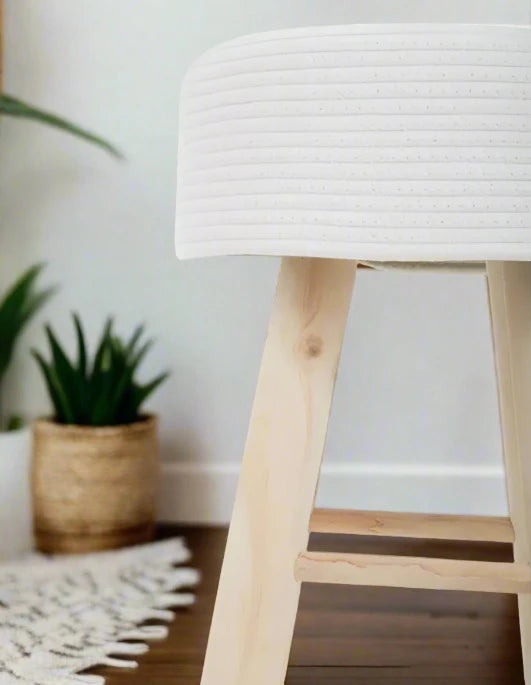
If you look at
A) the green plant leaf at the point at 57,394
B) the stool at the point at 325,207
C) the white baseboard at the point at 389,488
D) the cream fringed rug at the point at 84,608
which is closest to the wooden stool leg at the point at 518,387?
the stool at the point at 325,207

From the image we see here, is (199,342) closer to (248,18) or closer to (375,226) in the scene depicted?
(248,18)

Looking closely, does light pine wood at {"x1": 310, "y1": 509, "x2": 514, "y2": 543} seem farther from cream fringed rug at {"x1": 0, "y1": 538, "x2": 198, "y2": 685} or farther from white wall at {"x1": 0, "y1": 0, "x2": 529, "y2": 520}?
white wall at {"x1": 0, "y1": 0, "x2": 529, "y2": 520}

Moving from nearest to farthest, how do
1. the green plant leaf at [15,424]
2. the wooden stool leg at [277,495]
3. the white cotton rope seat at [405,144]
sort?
1. the white cotton rope seat at [405,144]
2. the wooden stool leg at [277,495]
3. the green plant leaf at [15,424]

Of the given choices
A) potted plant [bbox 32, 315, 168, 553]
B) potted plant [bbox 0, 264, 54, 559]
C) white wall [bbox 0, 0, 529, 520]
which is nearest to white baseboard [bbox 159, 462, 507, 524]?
white wall [bbox 0, 0, 529, 520]

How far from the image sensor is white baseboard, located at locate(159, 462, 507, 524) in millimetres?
1398

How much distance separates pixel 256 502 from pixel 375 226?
0.81 feet

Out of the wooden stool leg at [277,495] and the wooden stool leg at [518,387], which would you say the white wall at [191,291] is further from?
the wooden stool leg at [277,495]

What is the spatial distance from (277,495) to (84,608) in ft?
1.45

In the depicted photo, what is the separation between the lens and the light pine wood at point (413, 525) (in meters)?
0.76

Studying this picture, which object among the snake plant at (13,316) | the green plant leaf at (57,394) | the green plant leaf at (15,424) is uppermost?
the snake plant at (13,316)

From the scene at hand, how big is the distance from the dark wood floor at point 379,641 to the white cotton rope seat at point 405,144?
47 cm

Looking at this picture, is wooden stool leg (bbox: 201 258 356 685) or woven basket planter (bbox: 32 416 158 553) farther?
woven basket planter (bbox: 32 416 158 553)

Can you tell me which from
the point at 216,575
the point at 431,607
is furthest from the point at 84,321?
the point at 431,607

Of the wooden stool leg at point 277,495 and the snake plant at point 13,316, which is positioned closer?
the wooden stool leg at point 277,495
